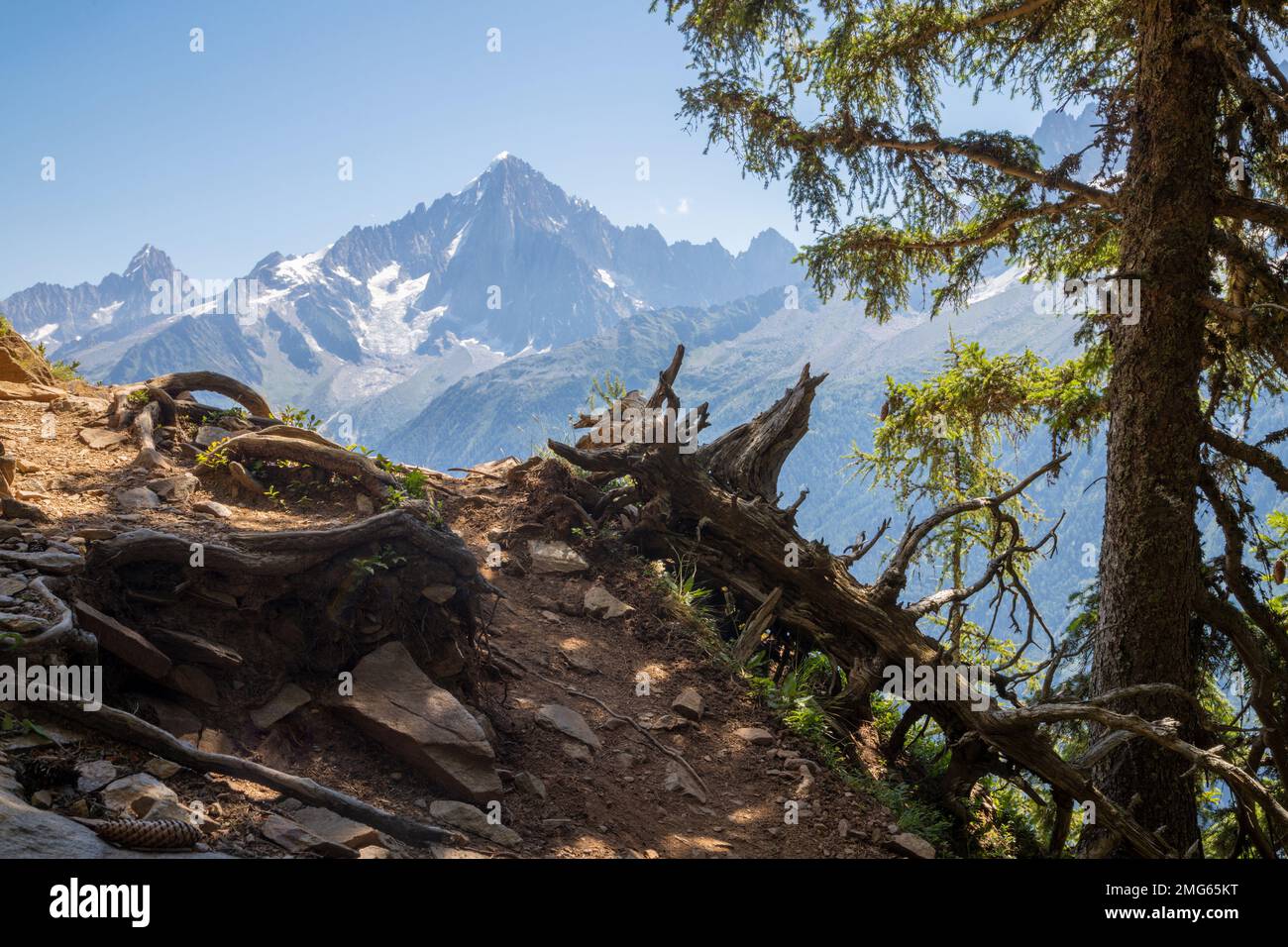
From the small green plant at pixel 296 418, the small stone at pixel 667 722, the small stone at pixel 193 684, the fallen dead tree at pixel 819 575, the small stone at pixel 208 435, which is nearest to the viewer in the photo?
the small stone at pixel 193 684

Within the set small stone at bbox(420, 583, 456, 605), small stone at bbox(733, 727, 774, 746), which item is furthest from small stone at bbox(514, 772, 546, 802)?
Result: small stone at bbox(733, 727, 774, 746)

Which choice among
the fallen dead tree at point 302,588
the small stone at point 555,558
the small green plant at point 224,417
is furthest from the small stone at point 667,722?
the small green plant at point 224,417

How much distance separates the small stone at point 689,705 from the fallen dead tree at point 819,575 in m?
1.05

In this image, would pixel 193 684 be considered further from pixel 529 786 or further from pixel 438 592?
pixel 529 786

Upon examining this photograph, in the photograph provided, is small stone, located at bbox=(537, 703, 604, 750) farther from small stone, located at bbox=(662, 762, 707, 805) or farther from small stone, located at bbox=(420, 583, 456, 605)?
small stone, located at bbox=(420, 583, 456, 605)

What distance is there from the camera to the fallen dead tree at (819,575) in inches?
249

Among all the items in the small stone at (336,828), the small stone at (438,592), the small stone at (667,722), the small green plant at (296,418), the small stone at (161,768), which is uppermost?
the small green plant at (296,418)

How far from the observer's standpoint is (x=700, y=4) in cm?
902

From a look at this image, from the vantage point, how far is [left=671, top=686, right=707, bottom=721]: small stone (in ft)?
23.7

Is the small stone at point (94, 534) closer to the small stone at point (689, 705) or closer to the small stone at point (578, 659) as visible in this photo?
the small stone at point (578, 659)
